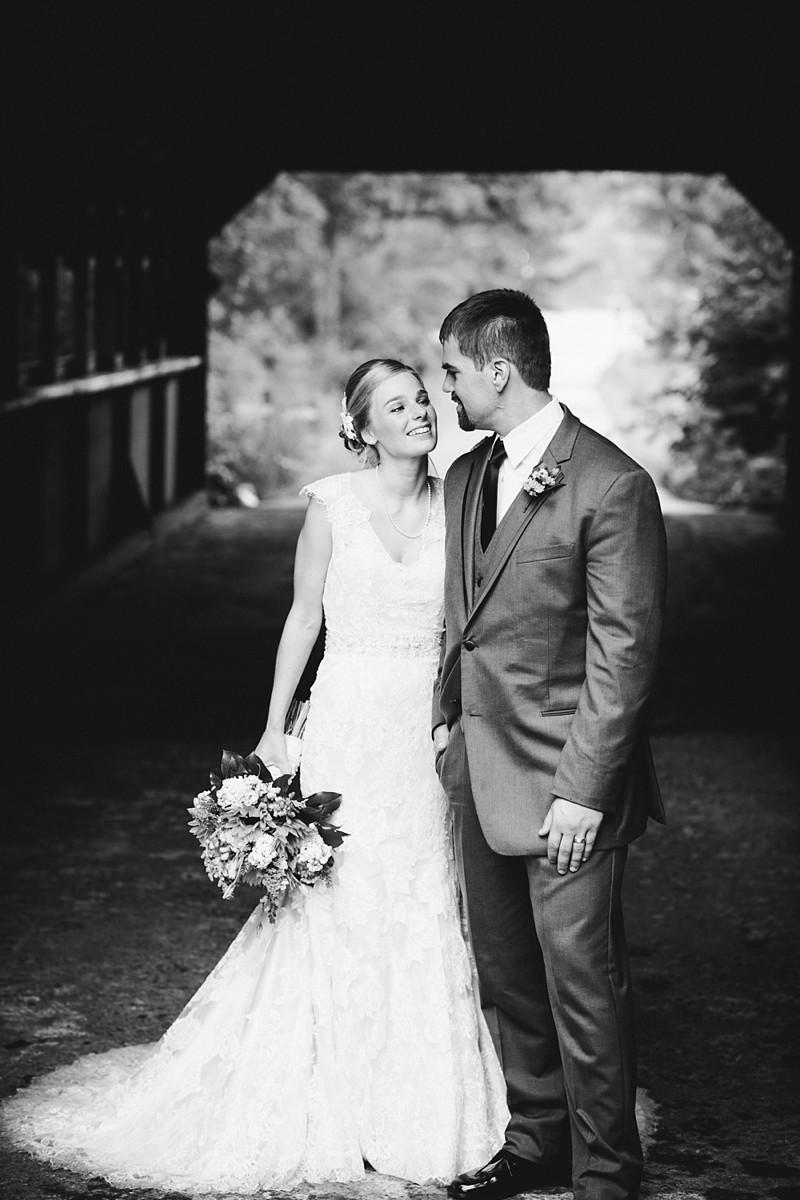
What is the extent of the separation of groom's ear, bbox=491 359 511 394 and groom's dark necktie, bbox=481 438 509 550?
0.22m

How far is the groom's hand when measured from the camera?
368 cm

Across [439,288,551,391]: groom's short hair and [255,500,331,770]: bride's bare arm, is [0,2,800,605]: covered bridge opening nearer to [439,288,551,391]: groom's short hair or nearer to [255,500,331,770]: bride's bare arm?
[255,500,331,770]: bride's bare arm

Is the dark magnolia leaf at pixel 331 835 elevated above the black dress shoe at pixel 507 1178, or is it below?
above

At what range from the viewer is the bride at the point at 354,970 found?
407cm

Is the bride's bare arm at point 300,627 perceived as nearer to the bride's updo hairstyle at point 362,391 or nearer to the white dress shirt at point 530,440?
the bride's updo hairstyle at point 362,391

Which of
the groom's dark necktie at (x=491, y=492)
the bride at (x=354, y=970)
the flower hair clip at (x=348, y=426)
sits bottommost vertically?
the bride at (x=354, y=970)

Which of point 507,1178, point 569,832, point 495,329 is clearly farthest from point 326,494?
point 507,1178

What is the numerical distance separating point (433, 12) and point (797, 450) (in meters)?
8.42

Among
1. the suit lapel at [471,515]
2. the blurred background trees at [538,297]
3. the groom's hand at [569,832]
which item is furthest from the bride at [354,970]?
the blurred background trees at [538,297]

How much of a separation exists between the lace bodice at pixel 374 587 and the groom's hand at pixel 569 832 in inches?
29.2

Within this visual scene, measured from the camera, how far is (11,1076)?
4.63 meters

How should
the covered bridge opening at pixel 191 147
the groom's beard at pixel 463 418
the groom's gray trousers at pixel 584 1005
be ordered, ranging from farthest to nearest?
the covered bridge opening at pixel 191 147
the groom's beard at pixel 463 418
the groom's gray trousers at pixel 584 1005

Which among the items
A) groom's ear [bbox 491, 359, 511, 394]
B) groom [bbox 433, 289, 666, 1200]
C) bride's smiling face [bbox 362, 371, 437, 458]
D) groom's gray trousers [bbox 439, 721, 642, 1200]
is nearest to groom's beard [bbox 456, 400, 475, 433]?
groom [bbox 433, 289, 666, 1200]

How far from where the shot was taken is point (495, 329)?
374 cm
